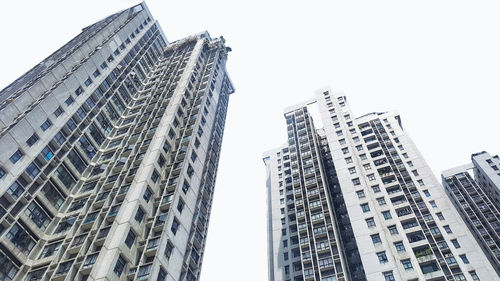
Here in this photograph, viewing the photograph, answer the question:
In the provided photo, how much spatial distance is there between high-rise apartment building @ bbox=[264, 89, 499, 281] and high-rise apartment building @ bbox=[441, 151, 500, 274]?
65.9 ft

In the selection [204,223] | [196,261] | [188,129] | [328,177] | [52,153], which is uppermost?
[328,177]

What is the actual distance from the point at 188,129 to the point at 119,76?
14766 millimetres

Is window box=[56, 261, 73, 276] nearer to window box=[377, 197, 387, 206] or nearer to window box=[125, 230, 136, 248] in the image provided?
window box=[125, 230, 136, 248]

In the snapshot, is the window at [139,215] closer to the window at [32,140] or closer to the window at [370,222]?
the window at [32,140]

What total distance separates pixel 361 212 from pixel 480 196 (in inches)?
1651

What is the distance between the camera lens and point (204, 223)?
138ft

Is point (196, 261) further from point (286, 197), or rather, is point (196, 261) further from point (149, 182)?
point (286, 197)

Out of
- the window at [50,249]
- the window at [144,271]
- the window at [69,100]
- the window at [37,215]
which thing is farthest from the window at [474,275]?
the window at [69,100]

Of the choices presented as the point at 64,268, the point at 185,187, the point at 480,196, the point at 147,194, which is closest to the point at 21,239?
the point at 64,268

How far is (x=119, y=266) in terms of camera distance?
1169 inches

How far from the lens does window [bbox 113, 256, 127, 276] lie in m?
29.1

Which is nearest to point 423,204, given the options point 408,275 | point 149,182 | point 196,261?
point 408,275

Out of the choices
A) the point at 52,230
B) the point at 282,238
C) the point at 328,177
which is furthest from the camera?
the point at 328,177

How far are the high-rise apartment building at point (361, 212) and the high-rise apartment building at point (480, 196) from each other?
20.1m
